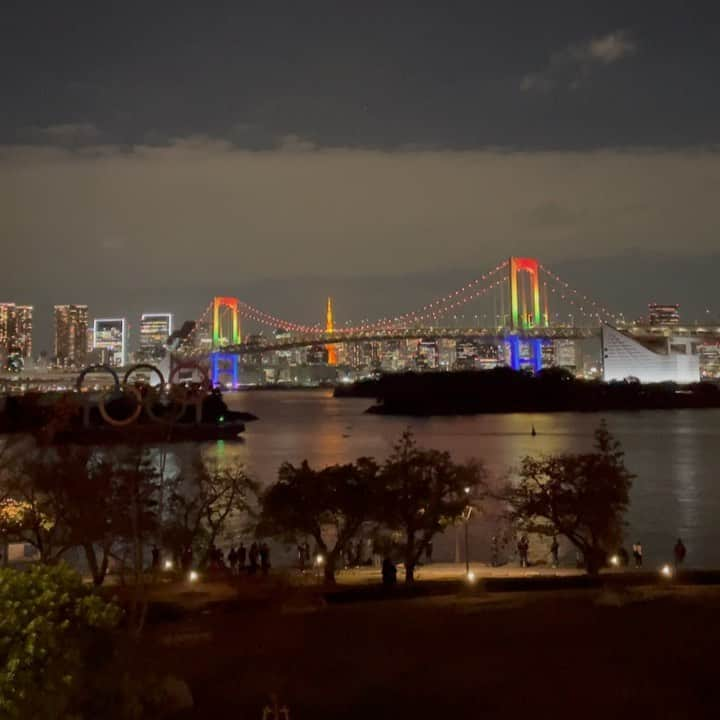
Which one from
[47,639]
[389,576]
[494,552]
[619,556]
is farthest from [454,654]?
[494,552]

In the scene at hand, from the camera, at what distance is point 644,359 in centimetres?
2750

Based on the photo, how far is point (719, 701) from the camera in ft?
8.48

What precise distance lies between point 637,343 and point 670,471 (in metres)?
16.9

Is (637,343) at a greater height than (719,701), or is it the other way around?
(637,343)

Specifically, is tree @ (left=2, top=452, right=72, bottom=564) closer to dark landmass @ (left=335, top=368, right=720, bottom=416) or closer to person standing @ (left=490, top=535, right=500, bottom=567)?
person standing @ (left=490, top=535, right=500, bottom=567)

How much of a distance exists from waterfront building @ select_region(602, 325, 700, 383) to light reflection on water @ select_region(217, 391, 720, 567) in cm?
198

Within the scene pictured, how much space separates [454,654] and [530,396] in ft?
81.5

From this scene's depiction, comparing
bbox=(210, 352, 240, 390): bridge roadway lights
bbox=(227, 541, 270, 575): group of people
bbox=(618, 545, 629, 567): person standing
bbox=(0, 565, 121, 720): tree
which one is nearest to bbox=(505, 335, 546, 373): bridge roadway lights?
bbox=(210, 352, 240, 390): bridge roadway lights

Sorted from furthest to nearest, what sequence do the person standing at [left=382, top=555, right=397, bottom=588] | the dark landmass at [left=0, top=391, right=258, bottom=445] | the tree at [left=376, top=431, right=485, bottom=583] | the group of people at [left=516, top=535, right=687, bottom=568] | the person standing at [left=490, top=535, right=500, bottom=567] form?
the dark landmass at [left=0, top=391, right=258, bottom=445]
the person standing at [left=490, top=535, right=500, bottom=567]
the group of people at [left=516, top=535, right=687, bottom=568]
the tree at [left=376, top=431, right=485, bottom=583]
the person standing at [left=382, top=555, right=397, bottom=588]

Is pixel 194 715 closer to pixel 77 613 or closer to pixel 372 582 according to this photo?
pixel 77 613

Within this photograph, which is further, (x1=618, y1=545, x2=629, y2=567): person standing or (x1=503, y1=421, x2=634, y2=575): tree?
(x1=618, y1=545, x2=629, y2=567): person standing

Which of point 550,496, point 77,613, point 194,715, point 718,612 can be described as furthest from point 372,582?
point 77,613

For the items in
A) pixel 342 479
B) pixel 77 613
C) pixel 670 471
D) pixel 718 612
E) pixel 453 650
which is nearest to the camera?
pixel 77 613

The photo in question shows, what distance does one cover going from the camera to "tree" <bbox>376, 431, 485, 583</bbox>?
5.29 meters
